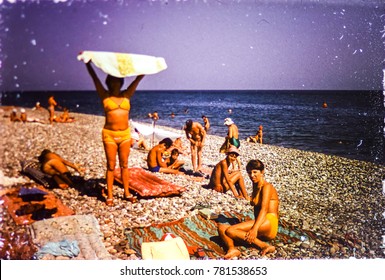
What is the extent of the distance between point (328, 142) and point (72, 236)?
8.60 m

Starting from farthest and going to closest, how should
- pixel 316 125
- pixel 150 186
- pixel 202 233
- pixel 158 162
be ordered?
pixel 316 125 < pixel 158 162 < pixel 150 186 < pixel 202 233

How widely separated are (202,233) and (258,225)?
0.85m

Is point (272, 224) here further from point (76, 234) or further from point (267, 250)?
point (76, 234)

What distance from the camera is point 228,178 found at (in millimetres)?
5613

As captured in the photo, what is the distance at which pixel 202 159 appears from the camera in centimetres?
731

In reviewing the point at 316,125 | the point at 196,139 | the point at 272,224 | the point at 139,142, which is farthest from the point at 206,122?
the point at 316,125

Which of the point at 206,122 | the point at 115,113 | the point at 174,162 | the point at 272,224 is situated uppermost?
the point at 115,113

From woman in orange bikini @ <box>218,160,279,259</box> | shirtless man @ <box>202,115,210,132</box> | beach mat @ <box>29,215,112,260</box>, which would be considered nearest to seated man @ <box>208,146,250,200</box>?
woman in orange bikini @ <box>218,160,279,259</box>

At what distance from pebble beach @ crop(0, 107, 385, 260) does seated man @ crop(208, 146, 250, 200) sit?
0.17 meters

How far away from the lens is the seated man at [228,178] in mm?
5625

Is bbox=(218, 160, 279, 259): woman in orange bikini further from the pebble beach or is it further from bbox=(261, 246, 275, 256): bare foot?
the pebble beach

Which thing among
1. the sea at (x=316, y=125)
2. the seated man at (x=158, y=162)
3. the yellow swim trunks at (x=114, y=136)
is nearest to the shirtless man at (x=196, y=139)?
the seated man at (x=158, y=162)

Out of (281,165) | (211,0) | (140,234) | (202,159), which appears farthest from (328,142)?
(140,234)

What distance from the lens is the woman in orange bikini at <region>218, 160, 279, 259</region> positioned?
434cm
